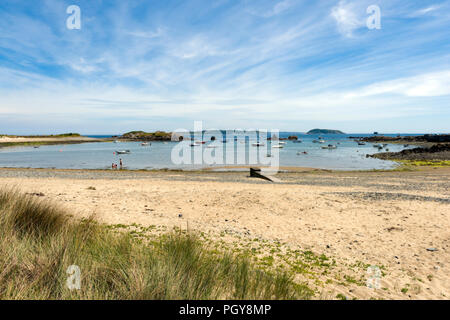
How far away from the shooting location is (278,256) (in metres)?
7.43

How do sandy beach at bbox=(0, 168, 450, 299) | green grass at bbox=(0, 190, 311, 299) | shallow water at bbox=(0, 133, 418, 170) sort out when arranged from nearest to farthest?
green grass at bbox=(0, 190, 311, 299)
sandy beach at bbox=(0, 168, 450, 299)
shallow water at bbox=(0, 133, 418, 170)

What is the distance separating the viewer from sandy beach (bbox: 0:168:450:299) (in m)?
6.38

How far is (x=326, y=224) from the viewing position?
→ 1089 centimetres

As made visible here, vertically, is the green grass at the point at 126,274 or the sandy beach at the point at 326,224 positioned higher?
the green grass at the point at 126,274

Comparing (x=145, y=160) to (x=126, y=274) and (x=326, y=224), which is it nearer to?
A: (x=326, y=224)

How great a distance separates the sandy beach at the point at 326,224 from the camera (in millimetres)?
6379

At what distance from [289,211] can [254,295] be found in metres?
9.64

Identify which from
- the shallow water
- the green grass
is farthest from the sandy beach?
the shallow water

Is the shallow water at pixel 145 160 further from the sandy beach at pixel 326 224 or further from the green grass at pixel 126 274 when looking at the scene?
the green grass at pixel 126 274

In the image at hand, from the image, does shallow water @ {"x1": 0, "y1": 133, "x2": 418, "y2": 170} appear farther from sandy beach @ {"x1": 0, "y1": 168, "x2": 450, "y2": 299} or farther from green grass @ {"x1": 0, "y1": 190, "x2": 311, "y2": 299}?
green grass @ {"x1": 0, "y1": 190, "x2": 311, "y2": 299}

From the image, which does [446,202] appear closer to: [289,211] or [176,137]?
[289,211]

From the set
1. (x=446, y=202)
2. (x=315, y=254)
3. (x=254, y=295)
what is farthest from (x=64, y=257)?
(x=446, y=202)

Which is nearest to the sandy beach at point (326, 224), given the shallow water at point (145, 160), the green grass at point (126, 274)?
the green grass at point (126, 274)

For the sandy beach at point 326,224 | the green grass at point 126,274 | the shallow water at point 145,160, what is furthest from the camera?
the shallow water at point 145,160
